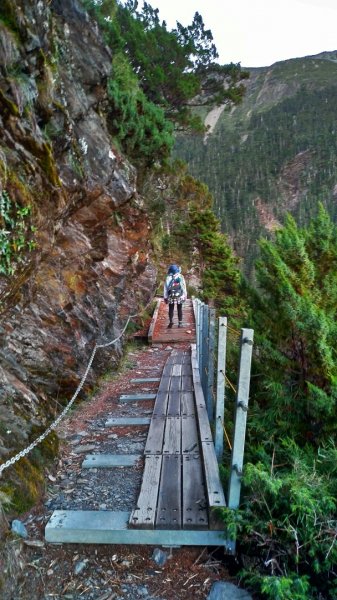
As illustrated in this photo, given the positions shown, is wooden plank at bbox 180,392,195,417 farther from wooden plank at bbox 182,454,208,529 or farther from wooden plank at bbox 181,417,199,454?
wooden plank at bbox 182,454,208,529

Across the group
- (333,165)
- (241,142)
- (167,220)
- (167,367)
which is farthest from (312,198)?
(167,367)

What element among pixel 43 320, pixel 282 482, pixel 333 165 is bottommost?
pixel 282 482

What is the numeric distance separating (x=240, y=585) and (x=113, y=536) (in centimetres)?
98

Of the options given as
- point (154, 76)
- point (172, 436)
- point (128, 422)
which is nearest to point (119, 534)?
point (172, 436)

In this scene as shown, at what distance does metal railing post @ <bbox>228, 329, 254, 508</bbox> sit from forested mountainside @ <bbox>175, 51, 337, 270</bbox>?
241 ft

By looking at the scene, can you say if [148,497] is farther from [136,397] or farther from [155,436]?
[136,397]

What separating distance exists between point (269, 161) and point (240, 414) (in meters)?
124

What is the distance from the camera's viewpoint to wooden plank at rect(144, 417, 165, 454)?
4.17 m

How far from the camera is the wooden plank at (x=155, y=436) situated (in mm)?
4168

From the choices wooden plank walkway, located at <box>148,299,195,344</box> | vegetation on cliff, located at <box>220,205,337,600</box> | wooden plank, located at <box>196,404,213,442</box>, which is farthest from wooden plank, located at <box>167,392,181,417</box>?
wooden plank walkway, located at <box>148,299,195,344</box>

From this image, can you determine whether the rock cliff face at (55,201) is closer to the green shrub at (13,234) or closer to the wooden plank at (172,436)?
the green shrub at (13,234)

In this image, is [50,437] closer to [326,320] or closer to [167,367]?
[326,320]

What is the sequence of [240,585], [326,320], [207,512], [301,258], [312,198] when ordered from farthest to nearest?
[312,198] → [301,258] → [326,320] → [207,512] → [240,585]

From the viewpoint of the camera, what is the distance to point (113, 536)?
9.51 ft
